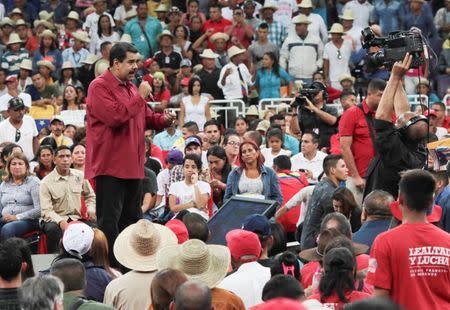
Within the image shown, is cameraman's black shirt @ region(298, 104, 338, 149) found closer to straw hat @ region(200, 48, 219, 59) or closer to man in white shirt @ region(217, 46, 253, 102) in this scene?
man in white shirt @ region(217, 46, 253, 102)

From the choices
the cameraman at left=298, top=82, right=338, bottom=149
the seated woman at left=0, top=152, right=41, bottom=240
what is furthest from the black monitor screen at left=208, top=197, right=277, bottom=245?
the cameraman at left=298, top=82, right=338, bottom=149

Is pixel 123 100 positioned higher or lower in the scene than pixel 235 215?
higher

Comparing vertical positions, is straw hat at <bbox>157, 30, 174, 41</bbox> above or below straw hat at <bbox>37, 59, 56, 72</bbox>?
above

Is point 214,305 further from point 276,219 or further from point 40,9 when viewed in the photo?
point 40,9

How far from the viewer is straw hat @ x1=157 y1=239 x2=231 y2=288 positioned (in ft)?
25.2

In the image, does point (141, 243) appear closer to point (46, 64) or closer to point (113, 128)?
point (113, 128)

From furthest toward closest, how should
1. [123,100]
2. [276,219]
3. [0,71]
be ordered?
[0,71]
[276,219]
[123,100]

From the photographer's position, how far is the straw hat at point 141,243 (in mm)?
8562

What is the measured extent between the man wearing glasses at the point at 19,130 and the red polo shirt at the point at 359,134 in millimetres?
6199

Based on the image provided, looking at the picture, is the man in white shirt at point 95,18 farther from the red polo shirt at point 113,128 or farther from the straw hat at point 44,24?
the red polo shirt at point 113,128

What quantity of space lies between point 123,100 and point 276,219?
331cm

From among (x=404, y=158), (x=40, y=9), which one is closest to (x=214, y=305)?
(x=404, y=158)

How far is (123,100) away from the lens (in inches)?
395

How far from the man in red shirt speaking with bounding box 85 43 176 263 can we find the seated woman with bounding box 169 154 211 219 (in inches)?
128
